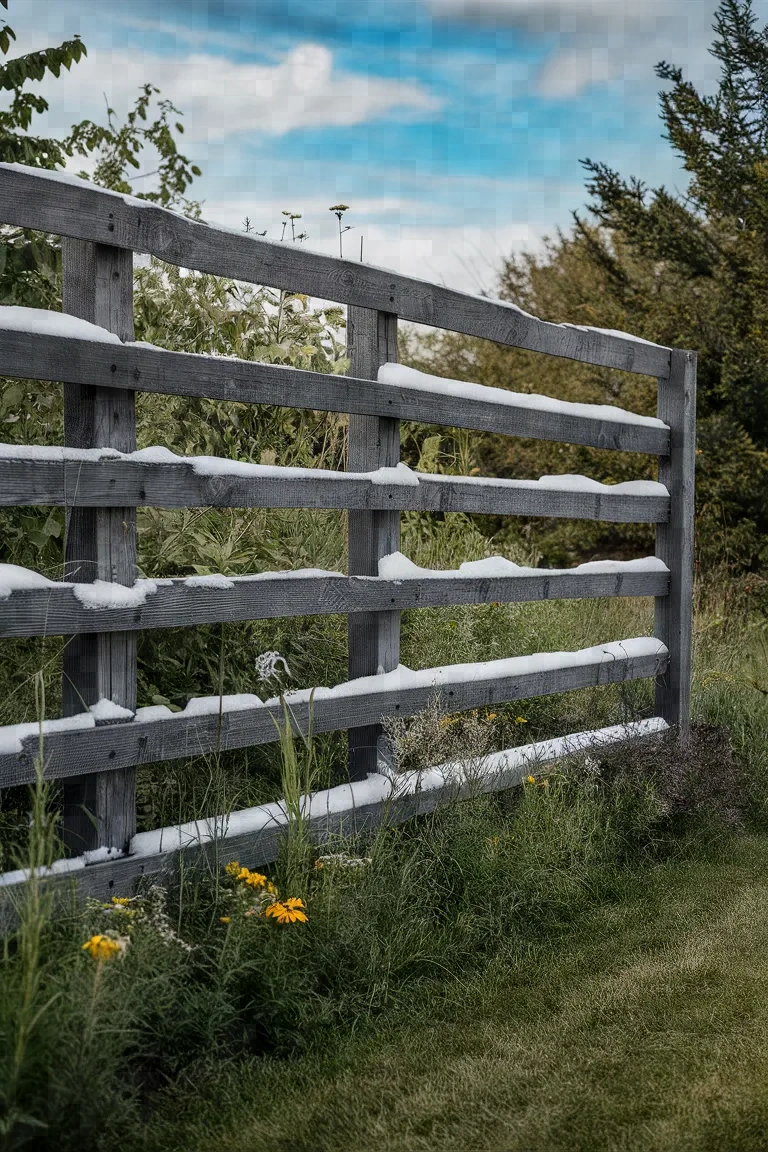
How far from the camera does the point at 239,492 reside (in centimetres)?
316

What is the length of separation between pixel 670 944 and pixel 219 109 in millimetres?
5802

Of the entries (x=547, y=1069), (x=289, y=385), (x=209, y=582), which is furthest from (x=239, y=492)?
(x=547, y=1069)

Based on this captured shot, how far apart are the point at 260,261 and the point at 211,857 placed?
6.02 feet

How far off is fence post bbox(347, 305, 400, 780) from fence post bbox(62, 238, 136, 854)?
971 millimetres

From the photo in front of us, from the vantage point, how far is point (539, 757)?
419cm

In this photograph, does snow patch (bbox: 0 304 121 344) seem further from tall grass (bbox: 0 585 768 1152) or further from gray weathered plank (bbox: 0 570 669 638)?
tall grass (bbox: 0 585 768 1152)

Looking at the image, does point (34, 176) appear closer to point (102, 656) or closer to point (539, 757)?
point (102, 656)

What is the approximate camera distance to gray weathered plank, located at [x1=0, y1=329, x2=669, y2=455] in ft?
8.72

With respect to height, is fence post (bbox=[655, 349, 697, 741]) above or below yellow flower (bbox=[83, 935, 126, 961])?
above

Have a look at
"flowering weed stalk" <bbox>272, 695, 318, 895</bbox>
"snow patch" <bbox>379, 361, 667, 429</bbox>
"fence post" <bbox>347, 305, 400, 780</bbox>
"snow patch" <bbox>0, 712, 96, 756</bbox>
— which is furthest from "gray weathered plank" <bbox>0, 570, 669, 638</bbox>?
"snow patch" <bbox>379, 361, 667, 429</bbox>

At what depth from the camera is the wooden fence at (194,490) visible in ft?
8.79

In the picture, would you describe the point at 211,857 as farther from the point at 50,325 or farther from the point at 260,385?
the point at 50,325

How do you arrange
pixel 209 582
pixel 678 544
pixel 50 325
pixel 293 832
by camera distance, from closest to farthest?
pixel 50 325 → pixel 293 832 → pixel 209 582 → pixel 678 544

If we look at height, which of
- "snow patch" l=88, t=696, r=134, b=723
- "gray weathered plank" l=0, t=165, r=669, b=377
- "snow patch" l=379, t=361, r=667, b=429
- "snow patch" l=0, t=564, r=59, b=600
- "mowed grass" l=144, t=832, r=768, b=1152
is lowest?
"mowed grass" l=144, t=832, r=768, b=1152
